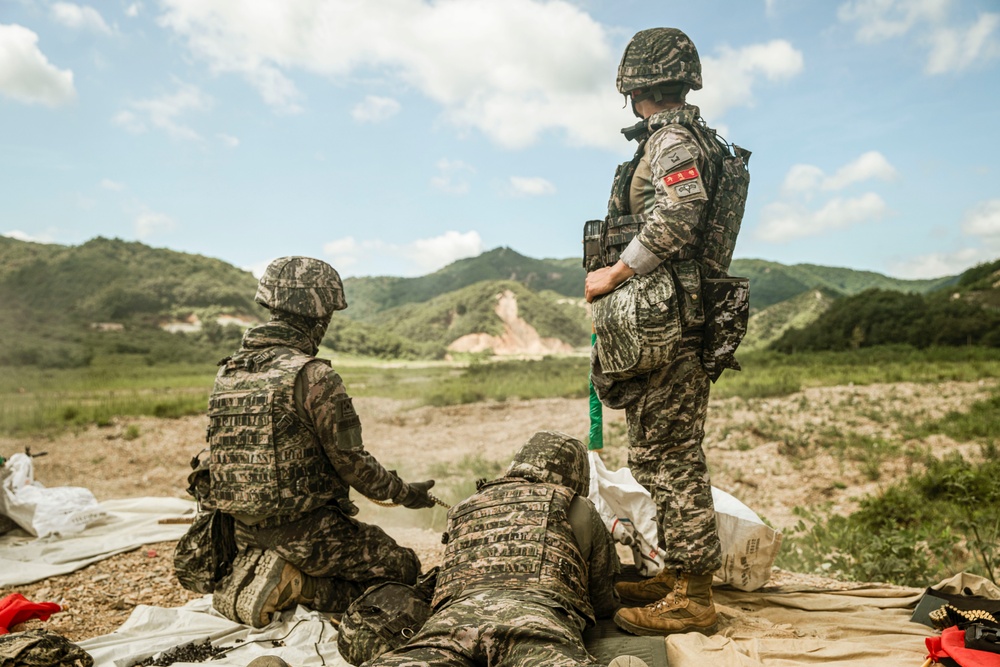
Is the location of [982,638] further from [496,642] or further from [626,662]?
[496,642]

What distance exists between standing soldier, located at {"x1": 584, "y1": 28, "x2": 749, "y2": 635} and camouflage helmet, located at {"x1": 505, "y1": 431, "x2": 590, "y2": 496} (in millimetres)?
256

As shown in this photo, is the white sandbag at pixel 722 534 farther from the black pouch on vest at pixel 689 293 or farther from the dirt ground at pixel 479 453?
the black pouch on vest at pixel 689 293

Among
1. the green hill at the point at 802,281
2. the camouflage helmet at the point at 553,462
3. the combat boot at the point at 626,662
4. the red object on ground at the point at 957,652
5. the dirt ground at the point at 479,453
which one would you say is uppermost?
the green hill at the point at 802,281

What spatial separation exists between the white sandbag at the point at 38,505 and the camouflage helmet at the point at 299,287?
3.16 metres

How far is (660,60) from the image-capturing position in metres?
2.88

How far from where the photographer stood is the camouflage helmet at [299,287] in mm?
3268

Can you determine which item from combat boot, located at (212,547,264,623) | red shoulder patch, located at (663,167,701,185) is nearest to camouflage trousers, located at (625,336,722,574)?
red shoulder patch, located at (663,167,701,185)

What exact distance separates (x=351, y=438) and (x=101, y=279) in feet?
51.3

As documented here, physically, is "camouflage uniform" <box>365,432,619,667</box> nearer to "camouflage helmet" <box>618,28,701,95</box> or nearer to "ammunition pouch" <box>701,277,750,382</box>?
"ammunition pouch" <box>701,277,750,382</box>

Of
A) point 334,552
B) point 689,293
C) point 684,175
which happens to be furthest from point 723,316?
point 334,552

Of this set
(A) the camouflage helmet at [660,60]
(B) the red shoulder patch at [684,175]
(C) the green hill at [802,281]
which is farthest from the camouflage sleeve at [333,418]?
(C) the green hill at [802,281]

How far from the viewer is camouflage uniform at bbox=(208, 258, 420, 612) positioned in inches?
120

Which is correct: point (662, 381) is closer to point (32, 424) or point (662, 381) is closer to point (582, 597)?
point (582, 597)

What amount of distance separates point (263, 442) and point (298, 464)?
19cm
